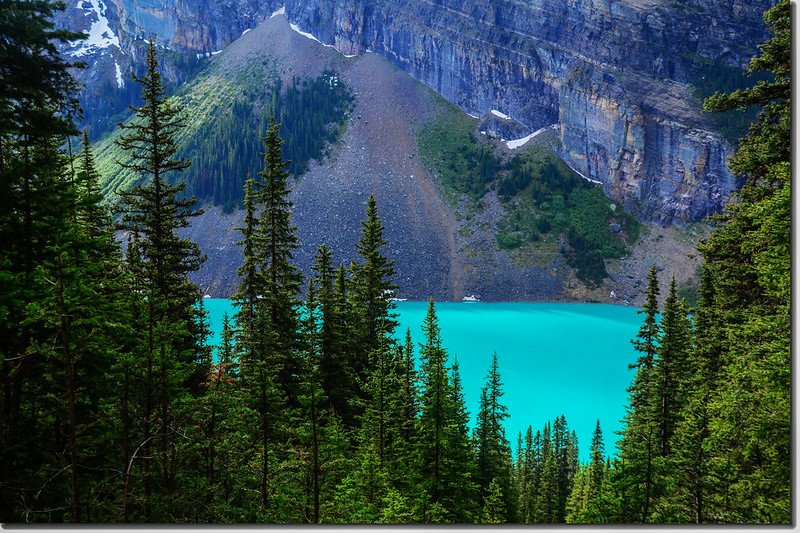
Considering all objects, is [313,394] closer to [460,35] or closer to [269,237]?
[269,237]


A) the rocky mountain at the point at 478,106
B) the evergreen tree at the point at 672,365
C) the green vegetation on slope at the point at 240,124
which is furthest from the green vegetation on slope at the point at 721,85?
the evergreen tree at the point at 672,365

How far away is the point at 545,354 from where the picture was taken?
54875mm

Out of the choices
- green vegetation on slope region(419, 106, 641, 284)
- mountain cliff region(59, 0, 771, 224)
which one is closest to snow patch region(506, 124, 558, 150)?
mountain cliff region(59, 0, 771, 224)

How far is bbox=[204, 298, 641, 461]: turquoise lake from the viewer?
37.0 m

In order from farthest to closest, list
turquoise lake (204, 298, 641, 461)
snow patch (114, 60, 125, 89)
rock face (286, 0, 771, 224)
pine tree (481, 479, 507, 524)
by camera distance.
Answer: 1. snow patch (114, 60, 125, 89)
2. rock face (286, 0, 771, 224)
3. turquoise lake (204, 298, 641, 461)
4. pine tree (481, 479, 507, 524)

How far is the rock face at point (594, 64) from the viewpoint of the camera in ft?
357

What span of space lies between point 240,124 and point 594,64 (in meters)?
81.1

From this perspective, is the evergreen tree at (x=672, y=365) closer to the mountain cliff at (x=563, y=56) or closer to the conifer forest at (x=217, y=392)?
the conifer forest at (x=217, y=392)

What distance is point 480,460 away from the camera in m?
17.1

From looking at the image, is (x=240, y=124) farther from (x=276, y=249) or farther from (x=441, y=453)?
(x=441, y=453)

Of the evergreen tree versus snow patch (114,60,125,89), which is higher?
snow patch (114,60,125,89)

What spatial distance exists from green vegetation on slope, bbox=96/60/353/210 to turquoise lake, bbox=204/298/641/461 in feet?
138

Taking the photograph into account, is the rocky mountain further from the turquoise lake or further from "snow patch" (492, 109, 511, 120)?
the turquoise lake

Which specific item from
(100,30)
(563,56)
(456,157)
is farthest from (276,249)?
(100,30)
